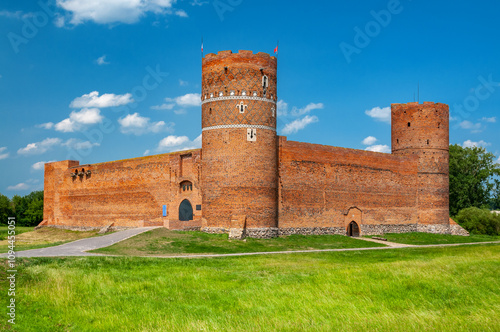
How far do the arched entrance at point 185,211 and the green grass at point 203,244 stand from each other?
287cm

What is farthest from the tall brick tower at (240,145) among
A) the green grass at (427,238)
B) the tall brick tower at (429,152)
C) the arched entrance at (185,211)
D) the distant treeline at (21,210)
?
the distant treeline at (21,210)

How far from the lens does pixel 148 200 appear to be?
34688mm

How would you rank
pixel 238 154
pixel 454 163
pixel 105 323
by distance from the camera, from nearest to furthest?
1. pixel 105 323
2. pixel 238 154
3. pixel 454 163

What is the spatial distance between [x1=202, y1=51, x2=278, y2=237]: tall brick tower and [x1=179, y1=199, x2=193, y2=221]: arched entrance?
1893 millimetres

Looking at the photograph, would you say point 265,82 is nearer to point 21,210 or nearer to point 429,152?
point 429,152

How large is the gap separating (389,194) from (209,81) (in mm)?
17198

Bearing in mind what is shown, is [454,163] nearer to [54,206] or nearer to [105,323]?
[54,206]

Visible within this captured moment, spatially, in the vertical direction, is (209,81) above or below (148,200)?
above

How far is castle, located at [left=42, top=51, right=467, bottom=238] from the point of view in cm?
2995

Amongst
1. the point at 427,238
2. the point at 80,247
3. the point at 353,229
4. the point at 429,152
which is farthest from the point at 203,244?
the point at 429,152

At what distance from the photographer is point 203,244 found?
26.5 meters

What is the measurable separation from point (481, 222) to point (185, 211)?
94.0 feet

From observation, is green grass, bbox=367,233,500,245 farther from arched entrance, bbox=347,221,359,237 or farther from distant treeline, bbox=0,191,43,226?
distant treeline, bbox=0,191,43,226

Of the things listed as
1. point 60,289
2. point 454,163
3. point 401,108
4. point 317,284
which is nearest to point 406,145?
point 401,108
